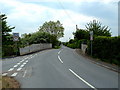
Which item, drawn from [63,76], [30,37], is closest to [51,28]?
[30,37]

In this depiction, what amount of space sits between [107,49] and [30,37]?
156 feet

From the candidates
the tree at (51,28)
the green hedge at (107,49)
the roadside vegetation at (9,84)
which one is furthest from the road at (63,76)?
the tree at (51,28)

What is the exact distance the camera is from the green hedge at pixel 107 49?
17.3m

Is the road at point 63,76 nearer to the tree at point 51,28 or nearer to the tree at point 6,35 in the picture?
the tree at point 6,35

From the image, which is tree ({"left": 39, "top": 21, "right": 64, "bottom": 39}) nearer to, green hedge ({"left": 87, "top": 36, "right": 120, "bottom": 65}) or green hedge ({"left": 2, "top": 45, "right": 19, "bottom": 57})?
green hedge ({"left": 2, "top": 45, "right": 19, "bottom": 57})

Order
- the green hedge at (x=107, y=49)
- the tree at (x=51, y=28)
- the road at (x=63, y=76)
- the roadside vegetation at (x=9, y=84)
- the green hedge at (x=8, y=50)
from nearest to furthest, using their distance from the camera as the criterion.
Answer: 1. the roadside vegetation at (x=9, y=84)
2. the road at (x=63, y=76)
3. the green hedge at (x=107, y=49)
4. the green hedge at (x=8, y=50)
5. the tree at (x=51, y=28)

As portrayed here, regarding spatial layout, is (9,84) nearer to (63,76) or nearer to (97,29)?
(63,76)

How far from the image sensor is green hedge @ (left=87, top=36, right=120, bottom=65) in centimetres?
1734

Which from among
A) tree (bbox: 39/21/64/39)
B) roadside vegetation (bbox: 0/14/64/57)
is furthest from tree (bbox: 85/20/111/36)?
tree (bbox: 39/21/64/39)

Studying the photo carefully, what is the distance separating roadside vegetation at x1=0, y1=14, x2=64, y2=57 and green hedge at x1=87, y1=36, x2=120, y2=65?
47.4 feet

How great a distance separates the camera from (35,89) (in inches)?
336

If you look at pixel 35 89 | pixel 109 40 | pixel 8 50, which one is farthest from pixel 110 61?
pixel 8 50

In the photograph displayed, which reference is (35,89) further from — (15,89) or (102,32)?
(102,32)

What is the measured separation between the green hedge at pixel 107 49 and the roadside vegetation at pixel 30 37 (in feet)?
47.4
